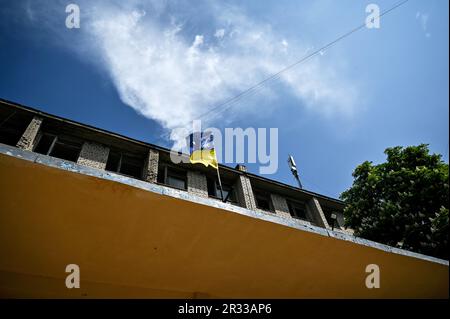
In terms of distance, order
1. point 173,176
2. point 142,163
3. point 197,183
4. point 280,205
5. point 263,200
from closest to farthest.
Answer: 1. point 142,163
2. point 197,183
3. point 173,176
4. point 280,205
5. point 263,200

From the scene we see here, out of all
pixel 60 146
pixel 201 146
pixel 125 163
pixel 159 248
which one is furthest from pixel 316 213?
pixel 159 248

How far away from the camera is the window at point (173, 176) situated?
12615 millimetres

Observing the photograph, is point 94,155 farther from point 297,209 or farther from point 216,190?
point 297,209

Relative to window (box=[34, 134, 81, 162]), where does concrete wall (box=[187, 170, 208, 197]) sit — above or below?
below

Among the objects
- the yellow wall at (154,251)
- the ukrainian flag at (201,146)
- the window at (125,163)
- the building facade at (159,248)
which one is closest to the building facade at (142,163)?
the window at (125,163)

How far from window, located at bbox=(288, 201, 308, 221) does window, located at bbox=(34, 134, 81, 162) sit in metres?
11.5

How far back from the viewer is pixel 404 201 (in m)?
9.26

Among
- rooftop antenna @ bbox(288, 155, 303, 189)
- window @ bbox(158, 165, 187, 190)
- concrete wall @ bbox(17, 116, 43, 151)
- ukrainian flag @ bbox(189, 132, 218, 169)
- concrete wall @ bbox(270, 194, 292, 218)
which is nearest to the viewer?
concrete wall @ bbox(17, 116, 43, 151)

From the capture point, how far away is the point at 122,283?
261 cm

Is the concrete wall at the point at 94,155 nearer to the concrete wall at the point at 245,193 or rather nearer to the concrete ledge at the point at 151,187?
the concrete wall at the point at 245,193

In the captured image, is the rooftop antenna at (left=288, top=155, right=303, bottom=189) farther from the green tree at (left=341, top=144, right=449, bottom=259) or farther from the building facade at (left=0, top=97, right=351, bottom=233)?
the green tree at (left=341, top=144, right=449, bottom=259)

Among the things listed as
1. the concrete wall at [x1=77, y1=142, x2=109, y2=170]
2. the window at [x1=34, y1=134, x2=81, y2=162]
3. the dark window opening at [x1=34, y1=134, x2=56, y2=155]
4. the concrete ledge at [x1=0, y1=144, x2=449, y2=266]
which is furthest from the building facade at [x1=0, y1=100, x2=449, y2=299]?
the dark window opening at [x1=34, y1=134, x2=56, y2=155]

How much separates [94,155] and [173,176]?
3.71 m

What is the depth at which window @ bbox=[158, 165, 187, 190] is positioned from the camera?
12.6 metres
